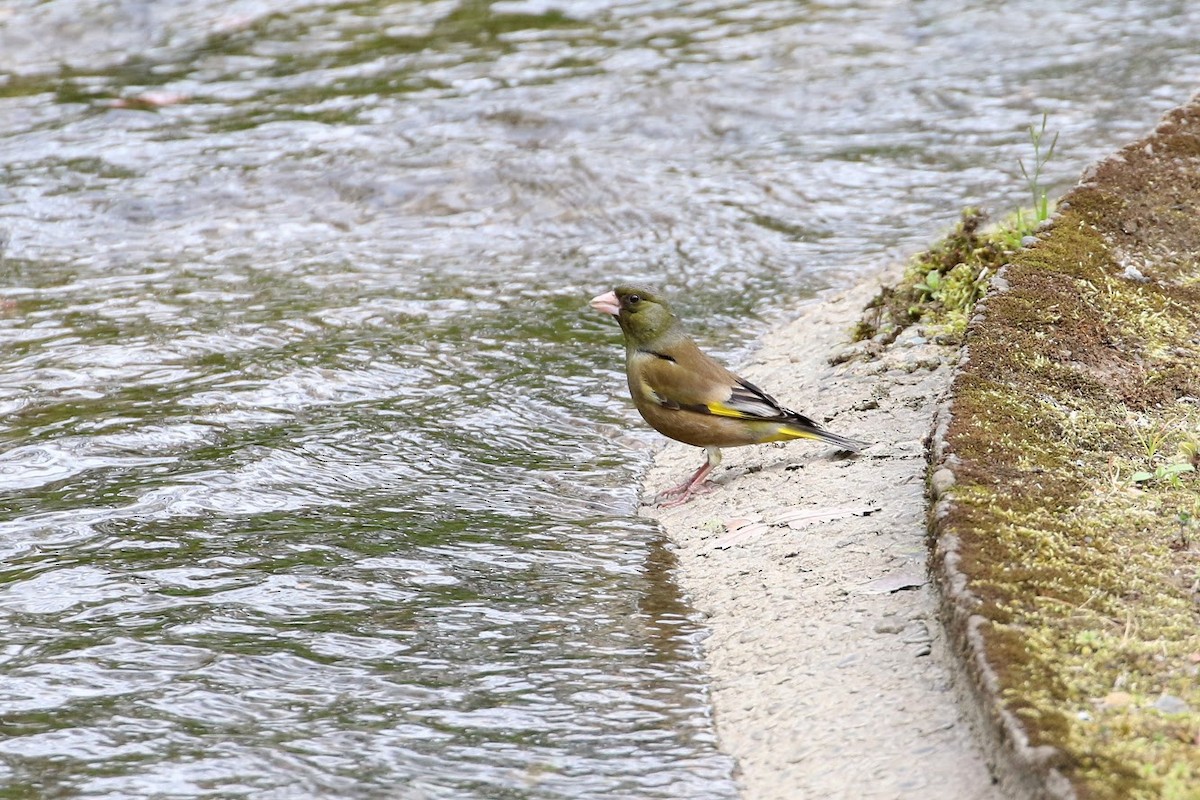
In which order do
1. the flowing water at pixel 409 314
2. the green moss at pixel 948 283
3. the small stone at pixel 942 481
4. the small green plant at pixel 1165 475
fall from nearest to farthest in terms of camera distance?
the flowing water at pixel 409 314, the small stone at pixel 942 481, the small green plant at pixel 1165 475, the green moss at pixel 948 283

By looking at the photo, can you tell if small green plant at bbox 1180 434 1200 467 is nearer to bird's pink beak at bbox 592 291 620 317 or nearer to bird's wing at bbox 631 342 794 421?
bird's wing at bbox 631 342 794 421

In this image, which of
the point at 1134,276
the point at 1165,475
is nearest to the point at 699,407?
the point at 1134,276

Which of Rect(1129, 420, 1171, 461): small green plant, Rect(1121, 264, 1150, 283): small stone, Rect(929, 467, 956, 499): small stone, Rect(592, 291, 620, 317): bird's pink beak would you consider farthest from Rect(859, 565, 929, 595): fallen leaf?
Rect(592, 291, 620, 317): bird's pink beak

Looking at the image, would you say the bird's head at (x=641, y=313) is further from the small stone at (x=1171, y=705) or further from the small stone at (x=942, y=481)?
the small stone at (x=1171, y=705)

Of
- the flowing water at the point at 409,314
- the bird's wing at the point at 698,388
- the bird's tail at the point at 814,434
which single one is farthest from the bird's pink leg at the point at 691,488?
the bird's tail at the point at 814,434

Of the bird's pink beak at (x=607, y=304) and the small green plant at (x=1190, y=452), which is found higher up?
the bird's pink beak at (x=607, y=304)

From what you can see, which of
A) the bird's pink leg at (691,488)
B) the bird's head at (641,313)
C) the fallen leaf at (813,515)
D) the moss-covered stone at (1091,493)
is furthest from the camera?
the bird's head at (641,313)

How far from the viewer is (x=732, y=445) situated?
21.1 feet

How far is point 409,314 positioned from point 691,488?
2785mm

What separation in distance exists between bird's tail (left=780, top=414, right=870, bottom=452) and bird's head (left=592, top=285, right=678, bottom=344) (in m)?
0.92

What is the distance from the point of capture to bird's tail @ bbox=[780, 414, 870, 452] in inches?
233

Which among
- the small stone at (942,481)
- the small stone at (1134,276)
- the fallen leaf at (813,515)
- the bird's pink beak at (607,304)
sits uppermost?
the bird's pink beak at (607,304)

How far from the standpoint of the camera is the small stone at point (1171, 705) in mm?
3465

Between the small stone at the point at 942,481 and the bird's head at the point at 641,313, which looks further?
→ the bird's head at the point at 641,313
